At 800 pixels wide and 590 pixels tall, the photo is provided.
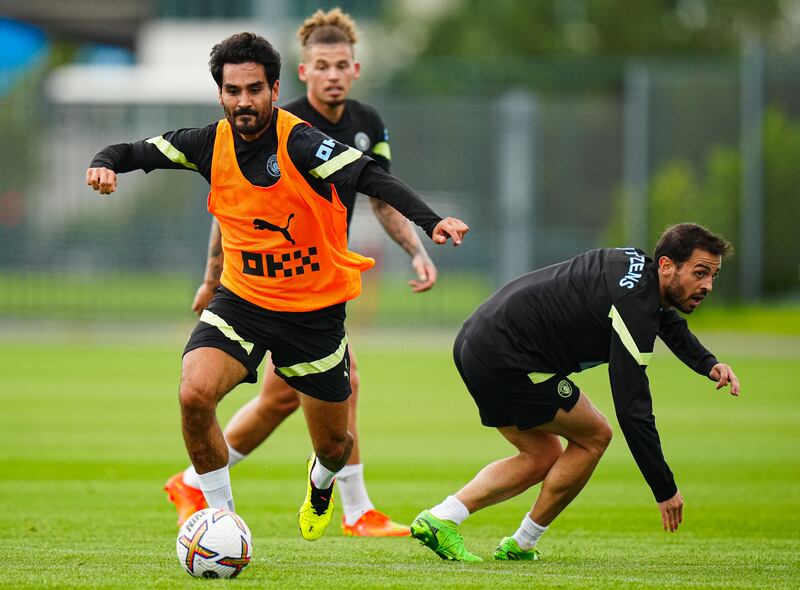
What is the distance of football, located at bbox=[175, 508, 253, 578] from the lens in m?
6.43

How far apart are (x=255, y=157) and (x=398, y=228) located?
1.98 meters

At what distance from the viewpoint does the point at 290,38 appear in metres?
46.2

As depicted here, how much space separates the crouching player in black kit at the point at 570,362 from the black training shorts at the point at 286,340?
2.11 feet

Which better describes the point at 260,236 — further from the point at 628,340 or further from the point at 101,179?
the point at 628,340

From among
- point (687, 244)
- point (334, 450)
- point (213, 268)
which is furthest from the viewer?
point (213, 268)

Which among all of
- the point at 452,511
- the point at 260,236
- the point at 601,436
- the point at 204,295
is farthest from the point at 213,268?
the point at 601,436

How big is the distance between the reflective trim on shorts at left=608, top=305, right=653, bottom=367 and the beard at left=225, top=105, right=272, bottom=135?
6.27 ft

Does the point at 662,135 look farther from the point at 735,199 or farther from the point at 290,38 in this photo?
the point at 290,38

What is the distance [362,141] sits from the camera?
879 cm

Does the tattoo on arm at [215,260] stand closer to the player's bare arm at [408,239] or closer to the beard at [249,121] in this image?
the player's bare arm at [408,239]

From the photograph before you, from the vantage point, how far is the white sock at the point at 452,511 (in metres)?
7.27

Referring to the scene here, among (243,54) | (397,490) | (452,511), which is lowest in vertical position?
(397,490)

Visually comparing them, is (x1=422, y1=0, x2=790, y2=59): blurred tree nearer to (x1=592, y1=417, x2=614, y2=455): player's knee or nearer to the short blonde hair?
the short blonde hair

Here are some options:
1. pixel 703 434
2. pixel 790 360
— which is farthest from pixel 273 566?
pixel 790 360
